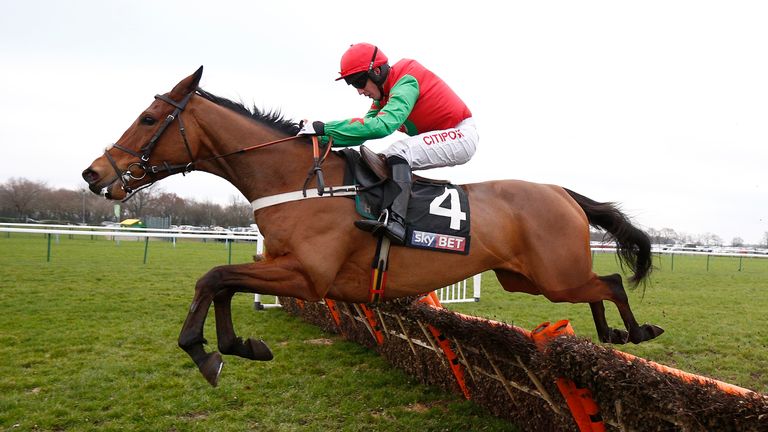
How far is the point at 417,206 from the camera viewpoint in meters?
3.48

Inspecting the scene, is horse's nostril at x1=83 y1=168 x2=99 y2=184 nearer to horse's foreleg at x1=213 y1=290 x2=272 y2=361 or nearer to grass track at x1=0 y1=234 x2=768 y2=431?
horse's foreleg at x1=213 y1=290 x2=272 y2=361

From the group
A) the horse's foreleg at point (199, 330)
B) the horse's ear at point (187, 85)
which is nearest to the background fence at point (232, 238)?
the horse's ear at point (187, 85)

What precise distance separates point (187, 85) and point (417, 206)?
1.66 metres

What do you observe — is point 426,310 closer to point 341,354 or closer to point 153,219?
point 341,354

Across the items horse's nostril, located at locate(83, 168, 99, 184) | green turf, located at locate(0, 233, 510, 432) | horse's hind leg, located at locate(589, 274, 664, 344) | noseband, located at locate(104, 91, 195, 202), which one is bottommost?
green turf, located at locate(0, 233, 510, 432)

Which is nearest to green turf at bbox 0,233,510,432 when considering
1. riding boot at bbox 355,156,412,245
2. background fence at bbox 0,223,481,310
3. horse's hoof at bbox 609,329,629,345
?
horse's hoof at bbox 609,329,629,345

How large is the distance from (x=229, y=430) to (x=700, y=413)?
348cm

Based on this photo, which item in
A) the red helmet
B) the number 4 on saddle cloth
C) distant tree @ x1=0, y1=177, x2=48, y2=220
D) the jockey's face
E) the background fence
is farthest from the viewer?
distant tree @ x1=0, y1=177, x2=48, y2=220

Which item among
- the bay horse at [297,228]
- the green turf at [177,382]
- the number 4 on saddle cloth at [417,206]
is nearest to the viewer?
the bay horse at [297,228]

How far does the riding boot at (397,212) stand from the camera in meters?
3.26

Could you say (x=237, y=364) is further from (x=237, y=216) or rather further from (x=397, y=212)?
(x=237, y=216)

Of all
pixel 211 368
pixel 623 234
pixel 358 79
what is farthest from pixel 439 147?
pixel 211 368

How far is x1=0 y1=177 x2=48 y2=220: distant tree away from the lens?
4728 cm

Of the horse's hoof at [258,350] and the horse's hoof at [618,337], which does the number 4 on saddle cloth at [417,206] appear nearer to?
the horse's hoof at [258,350]
